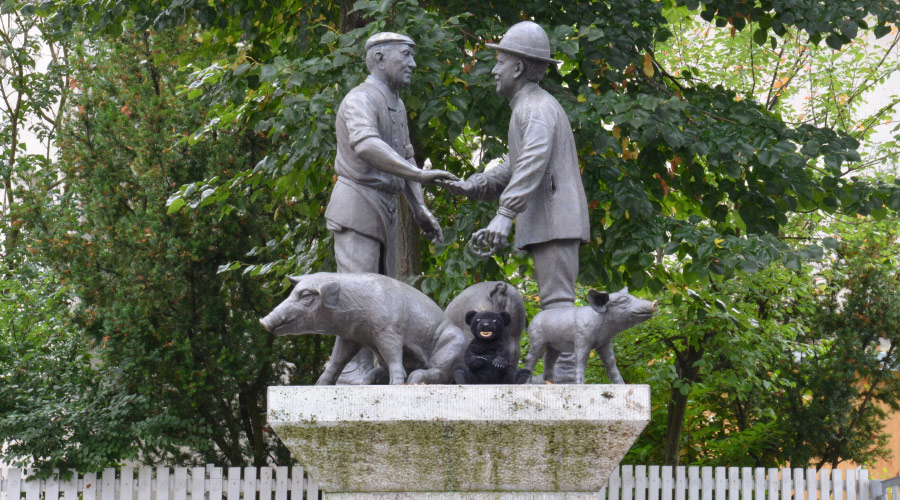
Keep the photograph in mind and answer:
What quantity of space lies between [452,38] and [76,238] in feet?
14.7

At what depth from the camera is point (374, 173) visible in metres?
5.47

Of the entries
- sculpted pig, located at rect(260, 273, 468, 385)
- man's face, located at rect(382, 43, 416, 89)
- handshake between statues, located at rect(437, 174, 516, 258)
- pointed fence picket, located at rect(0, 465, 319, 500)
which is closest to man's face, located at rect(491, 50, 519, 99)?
man's face, located at rect(382, 43, 416, 89)

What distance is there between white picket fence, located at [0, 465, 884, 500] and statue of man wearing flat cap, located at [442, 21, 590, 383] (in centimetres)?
527

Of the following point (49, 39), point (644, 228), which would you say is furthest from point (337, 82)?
point (49, 39)

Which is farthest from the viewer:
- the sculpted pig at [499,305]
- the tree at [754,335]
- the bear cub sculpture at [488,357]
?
the tree at [754,335]

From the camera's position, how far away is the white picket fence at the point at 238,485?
984 centimetres

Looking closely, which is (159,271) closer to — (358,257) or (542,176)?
(358,257)

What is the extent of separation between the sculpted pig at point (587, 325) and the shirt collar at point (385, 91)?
1403mm

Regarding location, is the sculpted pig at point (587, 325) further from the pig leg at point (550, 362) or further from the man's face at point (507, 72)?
the man's face at point (507, 72)

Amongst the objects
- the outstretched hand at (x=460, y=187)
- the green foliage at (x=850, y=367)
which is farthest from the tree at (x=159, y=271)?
the green foliage at (x=850, y=367)

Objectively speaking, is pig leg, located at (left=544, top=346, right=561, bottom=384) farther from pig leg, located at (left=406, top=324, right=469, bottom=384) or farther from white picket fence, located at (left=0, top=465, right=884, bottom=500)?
white picket fence, located at (left=0, top=465, right=884, bottom=500)

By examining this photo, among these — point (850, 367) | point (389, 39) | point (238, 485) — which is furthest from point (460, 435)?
point (850, 367)

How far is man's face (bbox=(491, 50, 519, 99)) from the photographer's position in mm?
5373

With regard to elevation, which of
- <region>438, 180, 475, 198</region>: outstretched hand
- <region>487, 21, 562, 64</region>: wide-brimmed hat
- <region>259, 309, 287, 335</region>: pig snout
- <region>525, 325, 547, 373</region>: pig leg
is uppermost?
<region>487, 21, 562, 64</region>: wide-brimmed hat
